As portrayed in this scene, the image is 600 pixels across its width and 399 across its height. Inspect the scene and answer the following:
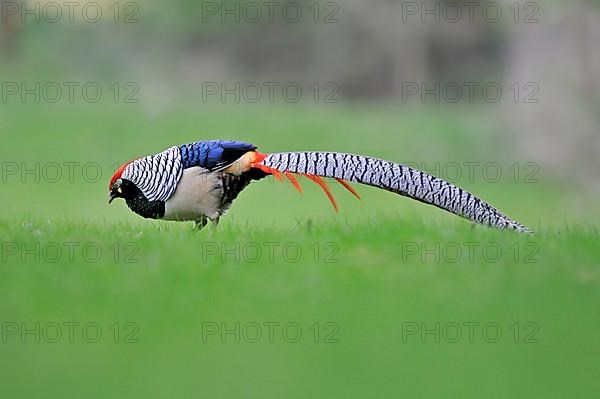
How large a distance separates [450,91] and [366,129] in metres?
12.7

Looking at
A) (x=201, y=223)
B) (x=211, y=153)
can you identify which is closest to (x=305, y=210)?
(x=201, y=223)

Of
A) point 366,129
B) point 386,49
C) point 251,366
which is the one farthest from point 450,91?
point 251,366

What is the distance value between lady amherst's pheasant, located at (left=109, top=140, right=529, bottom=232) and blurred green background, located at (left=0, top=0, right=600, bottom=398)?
17 centimetres

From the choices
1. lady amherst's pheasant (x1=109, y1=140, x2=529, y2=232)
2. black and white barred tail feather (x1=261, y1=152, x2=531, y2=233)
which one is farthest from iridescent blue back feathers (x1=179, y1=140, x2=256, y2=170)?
black and white barred tail feather (x1=261, y1=152, x2=531, y2=233)

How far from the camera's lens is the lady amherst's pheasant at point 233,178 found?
17.7 feet

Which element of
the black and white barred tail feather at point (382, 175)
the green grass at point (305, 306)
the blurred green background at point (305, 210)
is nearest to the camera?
the green grass at point (305, 306)

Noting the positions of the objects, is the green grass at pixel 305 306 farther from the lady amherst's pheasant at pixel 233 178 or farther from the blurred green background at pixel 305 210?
the lady amherst's pheasant at pixel 233 178

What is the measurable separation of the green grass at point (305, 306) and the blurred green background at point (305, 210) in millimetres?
12

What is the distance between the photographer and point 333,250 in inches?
192

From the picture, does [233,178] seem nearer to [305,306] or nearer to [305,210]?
[305,306]

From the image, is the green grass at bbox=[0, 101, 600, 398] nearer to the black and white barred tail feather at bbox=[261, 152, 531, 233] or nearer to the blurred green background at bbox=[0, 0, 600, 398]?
the blurred green background at bbox=[0, 0, 600, 398]

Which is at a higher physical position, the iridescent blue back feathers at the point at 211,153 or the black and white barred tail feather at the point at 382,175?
the iridescent blue back feathers at the point at 211,153

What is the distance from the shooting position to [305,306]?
4.07m

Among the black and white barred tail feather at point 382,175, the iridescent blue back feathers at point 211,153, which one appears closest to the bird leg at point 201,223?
the iridescent blue back feathers at point 211,153
